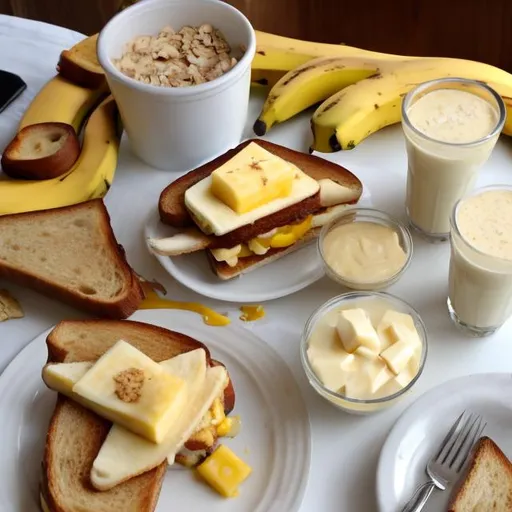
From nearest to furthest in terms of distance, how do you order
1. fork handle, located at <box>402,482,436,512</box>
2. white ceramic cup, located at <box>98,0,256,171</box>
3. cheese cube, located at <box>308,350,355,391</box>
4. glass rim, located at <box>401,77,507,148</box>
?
fork handle, located at <box>402,482,436,512</box> → cheese cube, located at <box>308,350,355,391</box> → glass rim, located at <box>401,77,507,148</box> → white ceramic cup, located at <box>98,0,256,171</box>

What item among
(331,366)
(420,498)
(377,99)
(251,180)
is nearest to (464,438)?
(420,498)

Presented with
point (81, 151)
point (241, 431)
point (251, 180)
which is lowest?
point (241, 431)

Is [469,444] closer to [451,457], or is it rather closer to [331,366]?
[451,457]

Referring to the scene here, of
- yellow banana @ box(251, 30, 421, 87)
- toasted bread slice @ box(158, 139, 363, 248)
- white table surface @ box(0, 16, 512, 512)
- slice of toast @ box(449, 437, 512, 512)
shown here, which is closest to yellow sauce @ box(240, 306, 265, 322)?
white table surface @ box(0, 16, 512, 512)

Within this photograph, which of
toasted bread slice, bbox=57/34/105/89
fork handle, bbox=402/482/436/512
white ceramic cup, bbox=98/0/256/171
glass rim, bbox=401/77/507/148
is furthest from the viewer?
toasted bread slice, bbox=57/34/105/89

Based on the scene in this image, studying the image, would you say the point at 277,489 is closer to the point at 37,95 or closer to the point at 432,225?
the point at 432,225

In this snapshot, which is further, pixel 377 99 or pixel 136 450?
pixel 377 99

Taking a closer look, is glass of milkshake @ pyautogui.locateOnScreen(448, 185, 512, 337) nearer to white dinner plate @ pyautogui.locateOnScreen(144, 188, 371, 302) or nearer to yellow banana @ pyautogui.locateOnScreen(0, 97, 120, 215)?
white dinner plate @ pyautogui.locateOnScreen(144, 188, 371, 302)
